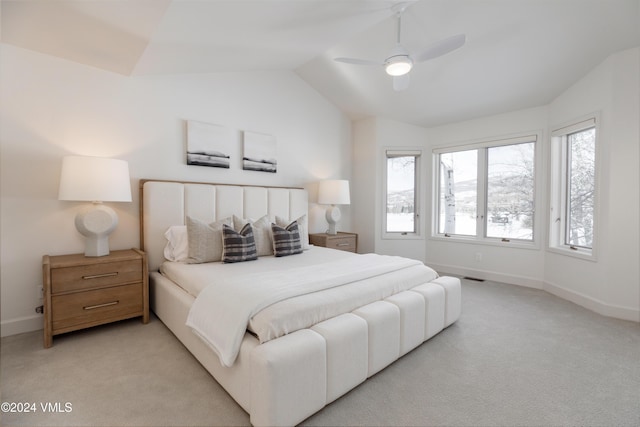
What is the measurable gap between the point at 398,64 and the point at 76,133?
2.94 metres

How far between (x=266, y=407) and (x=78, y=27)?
2934 millimetres

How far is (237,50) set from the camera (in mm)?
3033

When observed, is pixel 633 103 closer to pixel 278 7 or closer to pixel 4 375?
pixel 278 7

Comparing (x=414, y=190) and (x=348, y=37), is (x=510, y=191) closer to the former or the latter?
(x=414, y=190)

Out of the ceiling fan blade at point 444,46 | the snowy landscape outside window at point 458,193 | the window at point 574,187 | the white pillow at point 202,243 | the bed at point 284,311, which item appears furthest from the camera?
the snowy landscape outside window at point 458,193

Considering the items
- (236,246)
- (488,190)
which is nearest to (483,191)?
(488,190)

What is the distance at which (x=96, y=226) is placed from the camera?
8.22 feet

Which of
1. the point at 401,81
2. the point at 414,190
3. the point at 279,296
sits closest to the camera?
the point at 279,296

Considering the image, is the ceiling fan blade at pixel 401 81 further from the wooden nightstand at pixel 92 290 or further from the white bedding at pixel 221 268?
the wooden nightstand at pixel 92 290

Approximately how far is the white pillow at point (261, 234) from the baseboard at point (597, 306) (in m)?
3.53

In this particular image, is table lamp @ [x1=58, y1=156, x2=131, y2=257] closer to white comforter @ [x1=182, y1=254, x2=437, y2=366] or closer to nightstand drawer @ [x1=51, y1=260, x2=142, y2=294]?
nightstand drawer @ [x1=51, y1=260, x2=142, y2=294]

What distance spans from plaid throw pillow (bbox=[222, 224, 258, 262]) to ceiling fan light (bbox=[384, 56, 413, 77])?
1981mm

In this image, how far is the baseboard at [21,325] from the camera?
2426 millimetres

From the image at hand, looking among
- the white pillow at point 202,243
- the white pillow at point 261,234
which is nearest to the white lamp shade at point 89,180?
the white pillow at point 202,243
